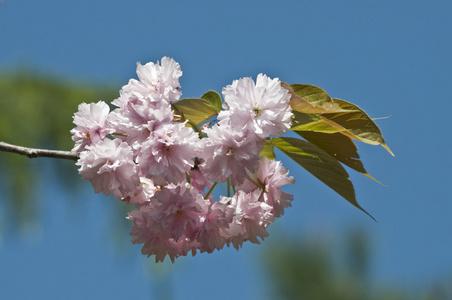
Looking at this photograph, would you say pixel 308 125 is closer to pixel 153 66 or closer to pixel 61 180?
pixel 153 66

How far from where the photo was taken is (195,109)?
0.77 m

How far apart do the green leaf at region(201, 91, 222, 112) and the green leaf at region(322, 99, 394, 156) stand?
14 centimetres

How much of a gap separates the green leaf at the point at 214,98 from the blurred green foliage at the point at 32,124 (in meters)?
5.67

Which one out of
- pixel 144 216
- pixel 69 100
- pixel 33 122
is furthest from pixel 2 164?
pixel 144 216

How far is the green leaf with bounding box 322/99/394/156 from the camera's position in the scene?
75cm

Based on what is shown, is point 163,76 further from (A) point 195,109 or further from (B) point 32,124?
(B) point 32,124

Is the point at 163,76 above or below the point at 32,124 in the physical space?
below

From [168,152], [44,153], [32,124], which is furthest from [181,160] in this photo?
[32,124]

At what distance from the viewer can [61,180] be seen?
6.60 meters

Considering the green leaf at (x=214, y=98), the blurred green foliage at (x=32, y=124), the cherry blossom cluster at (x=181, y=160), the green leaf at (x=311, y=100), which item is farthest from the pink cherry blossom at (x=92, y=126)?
the blurred green foliage at (x=32, y=124)

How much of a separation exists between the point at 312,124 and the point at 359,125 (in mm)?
65

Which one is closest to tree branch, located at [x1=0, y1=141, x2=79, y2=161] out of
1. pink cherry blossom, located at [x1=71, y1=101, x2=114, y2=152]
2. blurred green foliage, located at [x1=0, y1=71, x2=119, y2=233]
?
pink cherry blossom, located at [x1=71, y1=101, x2=114, y2=152]

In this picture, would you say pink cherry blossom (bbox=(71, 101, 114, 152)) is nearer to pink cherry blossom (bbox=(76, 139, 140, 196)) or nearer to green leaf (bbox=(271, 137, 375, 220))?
pink cherry blossom (bbox=(76, 139, 140, 196))

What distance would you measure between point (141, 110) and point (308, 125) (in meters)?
0.22
